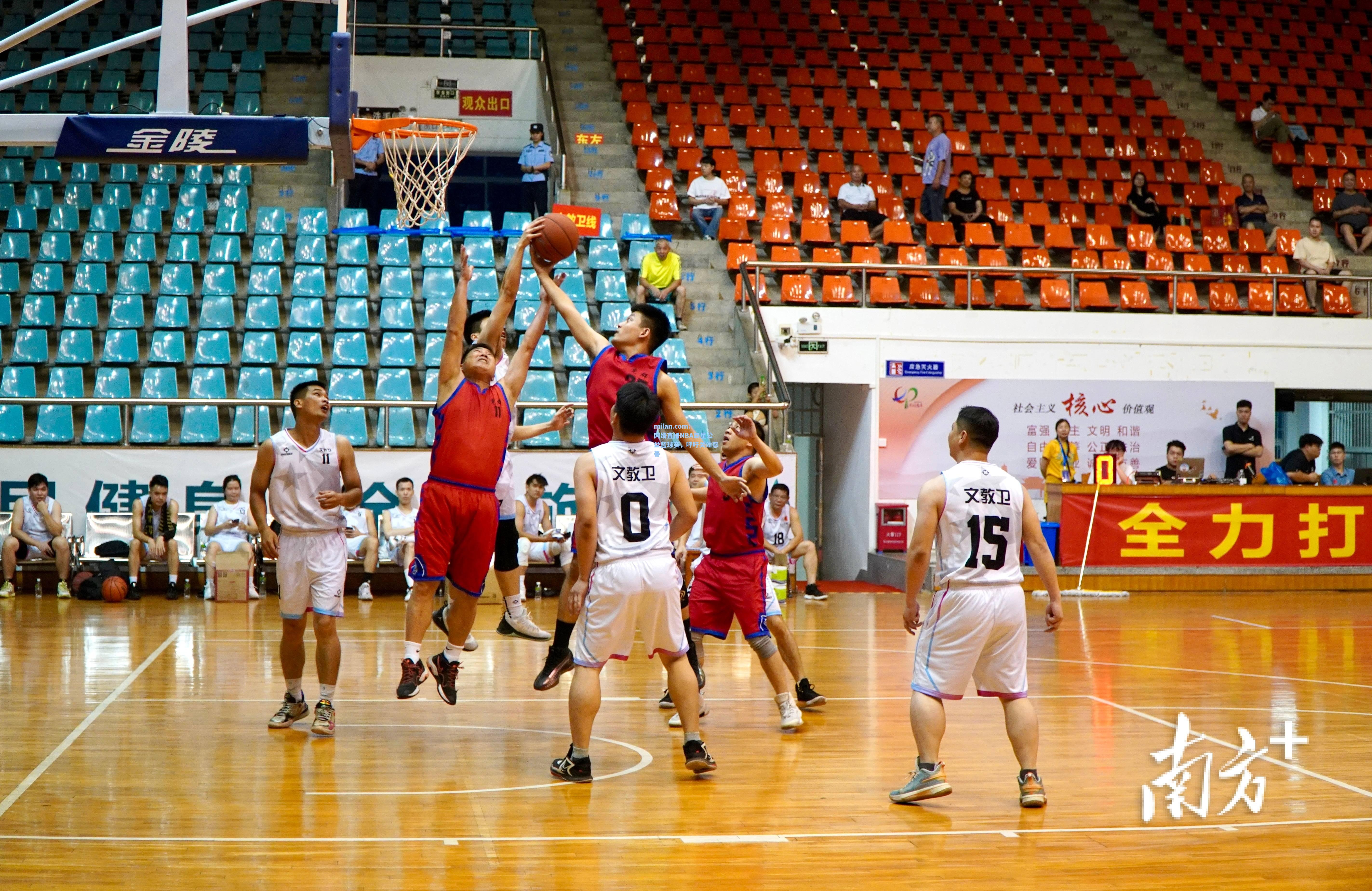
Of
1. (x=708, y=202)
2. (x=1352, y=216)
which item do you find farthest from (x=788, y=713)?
(x=1352, y=216)

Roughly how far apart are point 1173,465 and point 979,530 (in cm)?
1089

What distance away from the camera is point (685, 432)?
625cm

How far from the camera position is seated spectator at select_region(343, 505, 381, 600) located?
13367mm

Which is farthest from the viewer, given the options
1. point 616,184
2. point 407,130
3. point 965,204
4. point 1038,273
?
point 616,184

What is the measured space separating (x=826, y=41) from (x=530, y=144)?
6562mm

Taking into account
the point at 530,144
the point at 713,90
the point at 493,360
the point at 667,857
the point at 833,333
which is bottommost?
the point at 667,857

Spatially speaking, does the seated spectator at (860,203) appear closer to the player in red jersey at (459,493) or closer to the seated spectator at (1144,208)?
the seated spectator at (1144,208)

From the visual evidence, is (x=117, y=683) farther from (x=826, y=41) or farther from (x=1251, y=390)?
(x=826, y=41)

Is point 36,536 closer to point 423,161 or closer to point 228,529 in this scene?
point 228,529

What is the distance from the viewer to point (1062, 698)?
7965mm

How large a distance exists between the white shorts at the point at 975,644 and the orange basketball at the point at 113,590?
9.83 metres

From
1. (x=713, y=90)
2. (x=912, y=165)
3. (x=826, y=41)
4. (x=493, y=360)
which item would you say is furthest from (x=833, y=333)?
(x=493, y=360)

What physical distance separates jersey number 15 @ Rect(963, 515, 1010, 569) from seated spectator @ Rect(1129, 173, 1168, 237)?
1443 cm

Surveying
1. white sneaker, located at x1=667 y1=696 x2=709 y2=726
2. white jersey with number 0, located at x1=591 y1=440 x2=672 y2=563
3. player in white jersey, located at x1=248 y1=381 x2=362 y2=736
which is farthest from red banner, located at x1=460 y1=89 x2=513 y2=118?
white jersey with number 0, located at x1=591 y1=440 x2=672 y2=563
